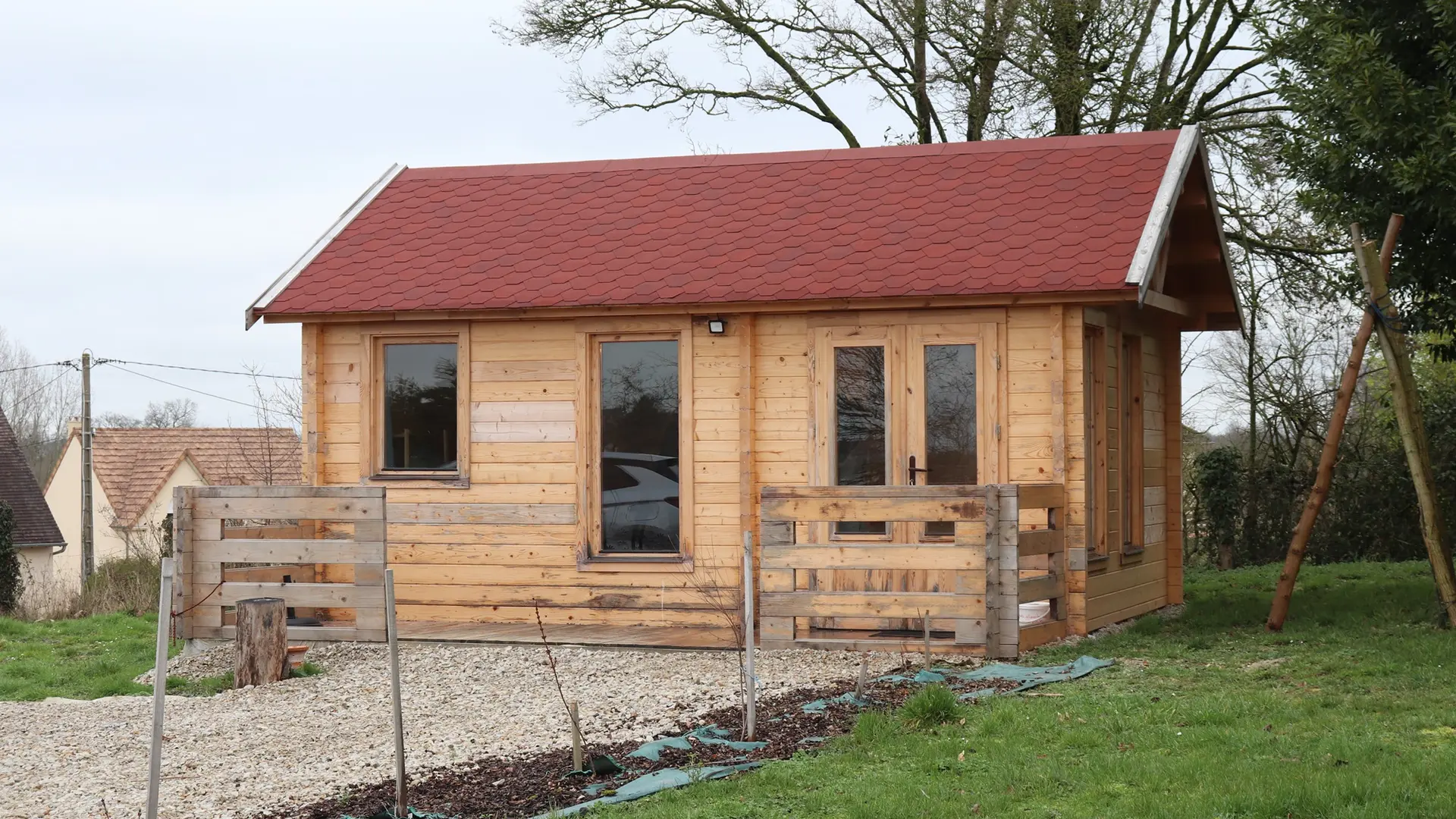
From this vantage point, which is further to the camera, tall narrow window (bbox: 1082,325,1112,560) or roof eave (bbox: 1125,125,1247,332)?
tall narrow window (bbox: 1082,325,1112,560)

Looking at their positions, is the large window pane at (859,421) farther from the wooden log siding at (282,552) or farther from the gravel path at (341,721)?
the wooden log siding at (282,552)

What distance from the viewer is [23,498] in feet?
134

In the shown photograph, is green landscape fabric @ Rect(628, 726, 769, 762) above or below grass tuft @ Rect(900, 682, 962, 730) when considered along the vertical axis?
below

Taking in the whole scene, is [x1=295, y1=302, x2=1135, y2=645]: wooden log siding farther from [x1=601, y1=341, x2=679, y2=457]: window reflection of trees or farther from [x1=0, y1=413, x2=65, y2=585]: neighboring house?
[x1=0, y1=413, x2=65, y2=585]: neighboring house

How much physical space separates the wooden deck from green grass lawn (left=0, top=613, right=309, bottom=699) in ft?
4.77

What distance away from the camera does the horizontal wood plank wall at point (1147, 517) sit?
12.9 meters

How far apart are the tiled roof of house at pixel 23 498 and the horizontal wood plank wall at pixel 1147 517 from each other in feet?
109

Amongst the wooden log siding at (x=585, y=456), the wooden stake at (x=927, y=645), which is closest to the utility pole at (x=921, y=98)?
the wooden log siding at (x=585, y=456)

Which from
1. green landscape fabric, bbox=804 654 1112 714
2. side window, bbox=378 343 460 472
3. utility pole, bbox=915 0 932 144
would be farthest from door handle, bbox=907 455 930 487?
utility pole, bbox=915 0 932 144

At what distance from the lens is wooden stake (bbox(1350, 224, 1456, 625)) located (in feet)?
35.4

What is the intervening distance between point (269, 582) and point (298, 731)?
4.11 meters

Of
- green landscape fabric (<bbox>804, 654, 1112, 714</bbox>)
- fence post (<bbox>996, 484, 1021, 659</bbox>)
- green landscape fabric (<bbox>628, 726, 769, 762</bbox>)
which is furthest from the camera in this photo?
fence post (<bbox>996, 484, 1021, 659</bbox>)

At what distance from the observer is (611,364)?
42.2 feet

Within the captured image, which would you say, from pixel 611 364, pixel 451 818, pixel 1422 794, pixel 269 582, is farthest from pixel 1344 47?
pixel 269 582
